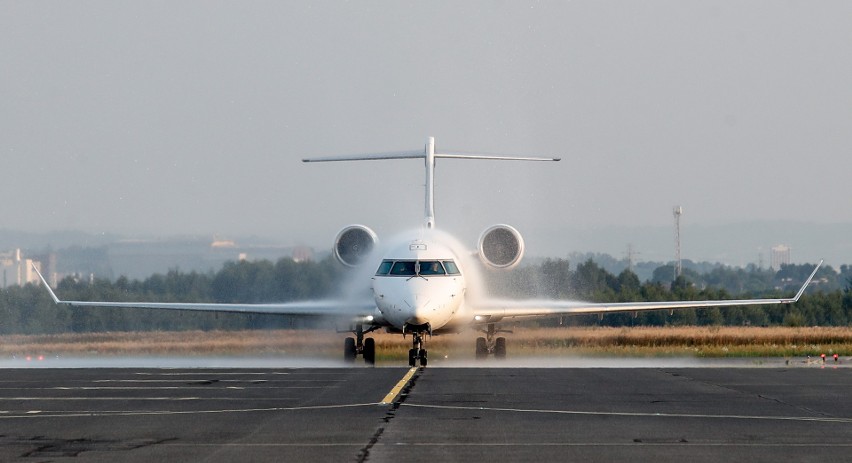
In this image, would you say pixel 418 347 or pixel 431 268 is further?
pixel 431 268

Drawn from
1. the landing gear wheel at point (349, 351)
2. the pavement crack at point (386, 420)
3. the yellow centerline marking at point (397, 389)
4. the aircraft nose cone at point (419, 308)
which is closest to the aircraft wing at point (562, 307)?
the landing gear wheel at point (349, 351)

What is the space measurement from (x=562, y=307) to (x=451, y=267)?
5.07 meters

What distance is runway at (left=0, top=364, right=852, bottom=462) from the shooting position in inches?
495

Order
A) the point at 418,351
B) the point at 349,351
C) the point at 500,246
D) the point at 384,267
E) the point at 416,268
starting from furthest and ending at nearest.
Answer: the point at 500,246, the point at 349,351, the point at 384,267, the point at 416,268, the point at 418,351

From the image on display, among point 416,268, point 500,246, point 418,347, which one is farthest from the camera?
point 500,246

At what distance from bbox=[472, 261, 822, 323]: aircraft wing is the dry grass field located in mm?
2804

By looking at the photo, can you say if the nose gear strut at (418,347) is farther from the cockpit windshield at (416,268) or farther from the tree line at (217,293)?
the tree line at (217,293)

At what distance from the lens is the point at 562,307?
123ft

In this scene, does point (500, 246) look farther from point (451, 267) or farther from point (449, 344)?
point (451, 267)

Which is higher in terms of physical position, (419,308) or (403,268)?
(403,268)

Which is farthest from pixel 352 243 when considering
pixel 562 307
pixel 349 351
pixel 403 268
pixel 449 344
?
pixel 562 307

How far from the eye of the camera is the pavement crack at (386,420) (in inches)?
476

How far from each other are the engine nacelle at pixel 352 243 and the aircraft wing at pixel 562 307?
4.06m

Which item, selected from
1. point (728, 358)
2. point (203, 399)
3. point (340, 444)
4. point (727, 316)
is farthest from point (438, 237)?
point (727, 316)
